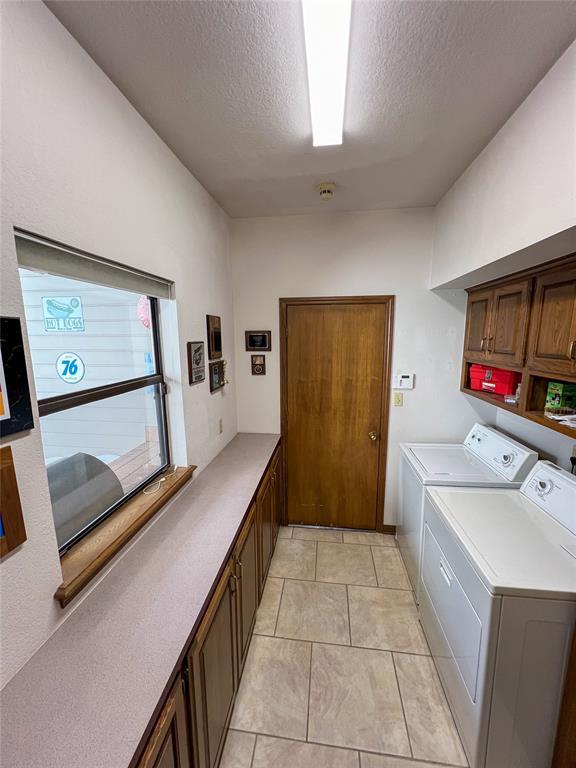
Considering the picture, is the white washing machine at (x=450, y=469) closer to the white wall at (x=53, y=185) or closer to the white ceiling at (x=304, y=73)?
the white ceiling at (x=304, y=73)

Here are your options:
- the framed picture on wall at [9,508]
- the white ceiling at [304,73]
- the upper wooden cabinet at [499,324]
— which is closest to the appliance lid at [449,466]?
the upper wooden cabinet at [499,324]

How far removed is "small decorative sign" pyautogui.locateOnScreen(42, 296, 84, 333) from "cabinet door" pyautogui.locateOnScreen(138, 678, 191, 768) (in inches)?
49.2

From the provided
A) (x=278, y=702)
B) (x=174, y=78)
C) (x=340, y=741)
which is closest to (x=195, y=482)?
(x=278, y=702)

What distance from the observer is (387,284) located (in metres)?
2.58

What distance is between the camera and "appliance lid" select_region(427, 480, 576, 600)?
3.86 ft

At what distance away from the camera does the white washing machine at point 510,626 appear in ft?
3.85

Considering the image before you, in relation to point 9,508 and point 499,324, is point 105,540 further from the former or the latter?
point 499,324

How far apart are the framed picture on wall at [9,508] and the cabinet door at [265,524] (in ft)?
4.19

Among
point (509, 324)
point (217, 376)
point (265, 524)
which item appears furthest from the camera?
point (217, 376)

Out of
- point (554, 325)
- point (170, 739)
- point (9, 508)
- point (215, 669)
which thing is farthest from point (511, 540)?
point (9, 508)

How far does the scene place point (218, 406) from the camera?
7.92ft

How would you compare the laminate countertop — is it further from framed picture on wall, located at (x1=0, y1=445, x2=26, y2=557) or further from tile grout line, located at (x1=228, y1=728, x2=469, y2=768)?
tile grout line, located at (x1=228, y1=728, x2=469, y2=768)

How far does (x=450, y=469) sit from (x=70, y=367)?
2272 mm

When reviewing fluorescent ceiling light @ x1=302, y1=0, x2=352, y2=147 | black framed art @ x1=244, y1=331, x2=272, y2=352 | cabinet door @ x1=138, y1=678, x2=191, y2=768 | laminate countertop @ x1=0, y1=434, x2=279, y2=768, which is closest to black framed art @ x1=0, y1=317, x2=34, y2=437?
laminate countertop @ x1=0, y1=434, x2=279, y2=768
